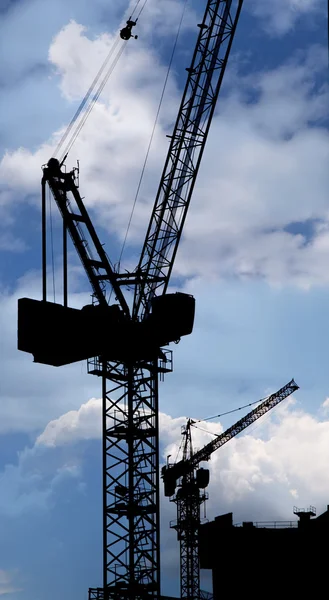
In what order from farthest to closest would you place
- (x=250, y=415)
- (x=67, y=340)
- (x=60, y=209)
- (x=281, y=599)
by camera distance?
(x=250, y=415), (x=281, y=599), (x=60, y=209), (x=67, y=340)

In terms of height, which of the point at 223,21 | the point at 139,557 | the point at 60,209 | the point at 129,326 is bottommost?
the point at 139,557

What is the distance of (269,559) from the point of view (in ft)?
391

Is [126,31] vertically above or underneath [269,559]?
above

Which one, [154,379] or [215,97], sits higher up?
[215,97]

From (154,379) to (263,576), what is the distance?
36322 millimetres

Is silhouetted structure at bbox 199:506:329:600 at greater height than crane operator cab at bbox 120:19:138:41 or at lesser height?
lesser

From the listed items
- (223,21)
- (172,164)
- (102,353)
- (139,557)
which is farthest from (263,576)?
(223,21)

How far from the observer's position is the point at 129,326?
9238 cm

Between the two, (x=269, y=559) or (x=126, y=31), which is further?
(x=269, y=559)

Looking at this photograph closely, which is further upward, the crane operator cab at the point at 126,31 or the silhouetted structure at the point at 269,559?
the crane operator cab at the point at 126,31

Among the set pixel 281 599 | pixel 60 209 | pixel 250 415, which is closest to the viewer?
pixel 60 209

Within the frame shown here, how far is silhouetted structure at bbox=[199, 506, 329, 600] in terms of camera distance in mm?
114688

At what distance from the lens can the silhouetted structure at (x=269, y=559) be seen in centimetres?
11469

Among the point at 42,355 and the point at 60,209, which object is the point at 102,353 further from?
the point at 60,209
